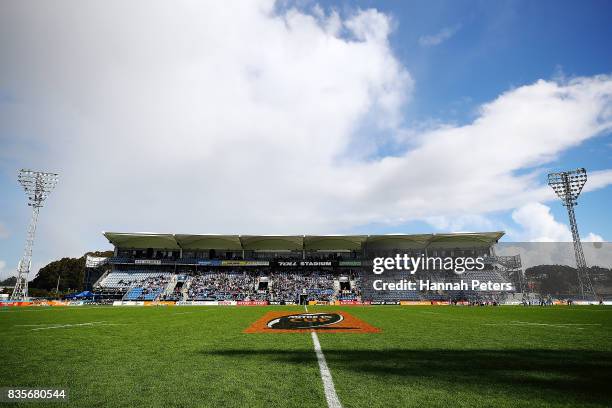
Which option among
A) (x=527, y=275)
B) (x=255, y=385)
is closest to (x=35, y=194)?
(x=255, y=385)

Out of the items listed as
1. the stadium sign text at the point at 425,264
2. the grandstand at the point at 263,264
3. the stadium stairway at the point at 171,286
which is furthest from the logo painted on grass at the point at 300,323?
the stadium stairway at the point at 171,286

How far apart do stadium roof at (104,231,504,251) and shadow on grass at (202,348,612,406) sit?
52351mm

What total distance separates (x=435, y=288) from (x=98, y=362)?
54373 millimetres

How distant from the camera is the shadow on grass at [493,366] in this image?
4.66 metres

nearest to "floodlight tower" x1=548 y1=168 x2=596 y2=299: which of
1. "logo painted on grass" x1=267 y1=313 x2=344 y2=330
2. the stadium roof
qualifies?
the stadium roof

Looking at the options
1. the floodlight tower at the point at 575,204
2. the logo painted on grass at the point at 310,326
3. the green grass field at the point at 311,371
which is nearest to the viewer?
the green grass field at the point at 311,371

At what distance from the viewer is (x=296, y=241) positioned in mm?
62844

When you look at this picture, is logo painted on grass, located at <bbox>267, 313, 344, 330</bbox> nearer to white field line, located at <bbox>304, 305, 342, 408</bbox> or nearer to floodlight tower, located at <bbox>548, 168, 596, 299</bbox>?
white field line, located at <bbox>304, 305, 342, 408</bbox>

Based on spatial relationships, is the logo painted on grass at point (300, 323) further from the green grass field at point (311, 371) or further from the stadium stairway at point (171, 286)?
the stadium stairway at point (171, 286)

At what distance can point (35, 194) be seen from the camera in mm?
49312

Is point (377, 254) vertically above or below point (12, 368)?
above

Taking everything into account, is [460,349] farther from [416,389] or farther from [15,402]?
[15,402]

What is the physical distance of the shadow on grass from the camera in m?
4.66

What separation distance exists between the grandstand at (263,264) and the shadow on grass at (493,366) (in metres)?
47.2
